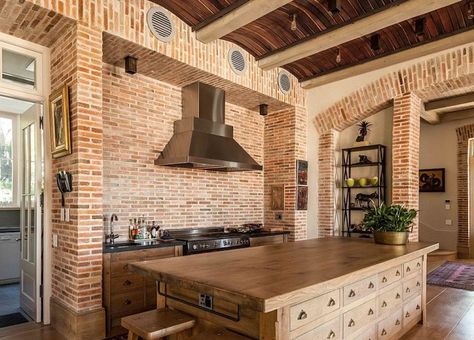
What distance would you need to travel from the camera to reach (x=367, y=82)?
566cm

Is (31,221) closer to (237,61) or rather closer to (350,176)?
(237,61)

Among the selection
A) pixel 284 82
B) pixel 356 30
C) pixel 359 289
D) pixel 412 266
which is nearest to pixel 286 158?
pixel 284 82

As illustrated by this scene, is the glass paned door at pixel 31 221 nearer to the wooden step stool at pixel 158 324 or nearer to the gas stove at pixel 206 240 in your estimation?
the gas stove at pixel 206 240

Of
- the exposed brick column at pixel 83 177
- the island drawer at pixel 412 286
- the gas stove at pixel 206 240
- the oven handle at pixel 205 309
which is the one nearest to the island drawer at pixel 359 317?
the island drawer at pixel 412 286

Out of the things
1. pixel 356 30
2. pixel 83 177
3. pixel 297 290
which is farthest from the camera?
pixel 356 30

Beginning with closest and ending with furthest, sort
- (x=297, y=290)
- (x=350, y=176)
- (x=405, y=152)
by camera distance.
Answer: (x=297, y=290)
(x=405, y=152)
(x=350, y=176)

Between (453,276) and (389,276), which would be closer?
(389,276)

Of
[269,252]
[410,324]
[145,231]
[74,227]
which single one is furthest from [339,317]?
[145,231]

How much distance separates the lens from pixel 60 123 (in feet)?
11.7

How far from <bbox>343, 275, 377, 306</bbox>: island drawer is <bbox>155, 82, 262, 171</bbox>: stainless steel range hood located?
97.2 inches

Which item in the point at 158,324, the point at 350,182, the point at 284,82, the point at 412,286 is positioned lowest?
the point at 412,286

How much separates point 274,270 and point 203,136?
9.25ft

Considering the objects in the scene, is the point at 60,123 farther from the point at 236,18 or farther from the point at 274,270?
the point at 274,270

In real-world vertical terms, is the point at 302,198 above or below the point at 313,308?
above
